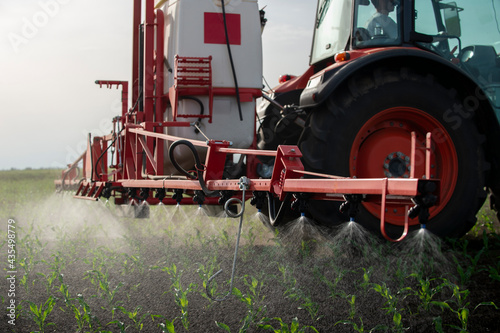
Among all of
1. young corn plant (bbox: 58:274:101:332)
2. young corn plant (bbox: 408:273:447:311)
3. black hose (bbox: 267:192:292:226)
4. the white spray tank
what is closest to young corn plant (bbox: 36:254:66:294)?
young corn plant (bbox: 58:274:101:332)

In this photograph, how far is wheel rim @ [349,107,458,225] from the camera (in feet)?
12.6

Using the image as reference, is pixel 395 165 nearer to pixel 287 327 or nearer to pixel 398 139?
pixel 398 139

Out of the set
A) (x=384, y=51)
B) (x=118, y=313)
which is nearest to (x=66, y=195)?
(x=118, y=313)

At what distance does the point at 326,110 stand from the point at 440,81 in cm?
94

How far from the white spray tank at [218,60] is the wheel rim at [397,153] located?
1.31 m

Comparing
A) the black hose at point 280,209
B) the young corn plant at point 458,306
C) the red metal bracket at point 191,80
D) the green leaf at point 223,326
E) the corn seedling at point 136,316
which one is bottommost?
the corn seedling at point 136,316

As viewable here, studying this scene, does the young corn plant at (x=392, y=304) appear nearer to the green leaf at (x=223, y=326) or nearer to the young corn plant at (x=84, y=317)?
the green leaf at (x=223, y=326)

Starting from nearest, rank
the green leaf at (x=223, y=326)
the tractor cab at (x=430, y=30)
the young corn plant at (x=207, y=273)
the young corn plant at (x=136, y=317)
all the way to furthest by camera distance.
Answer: the green leaf at (x=223, y=326) < the young corn plant at (x=136, y=317) < the young corn plant at (x=207, y=273) < the tractor cab at (x=430, y=30)

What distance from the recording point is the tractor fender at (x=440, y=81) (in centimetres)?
382

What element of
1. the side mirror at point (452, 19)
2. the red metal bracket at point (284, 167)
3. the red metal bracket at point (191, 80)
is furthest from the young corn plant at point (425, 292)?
the side mirror at point (452, 19)

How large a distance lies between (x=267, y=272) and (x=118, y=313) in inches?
42.5

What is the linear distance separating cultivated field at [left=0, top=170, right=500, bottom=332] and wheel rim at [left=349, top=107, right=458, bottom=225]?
1.13 feet

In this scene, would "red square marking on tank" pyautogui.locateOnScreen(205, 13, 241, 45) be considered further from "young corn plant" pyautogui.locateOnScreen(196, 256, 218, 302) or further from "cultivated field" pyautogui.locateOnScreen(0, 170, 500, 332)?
"young corn plant" pyautogui.locateOnScreen(196, 256, 218, 302)

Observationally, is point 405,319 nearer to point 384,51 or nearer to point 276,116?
point 384,51
